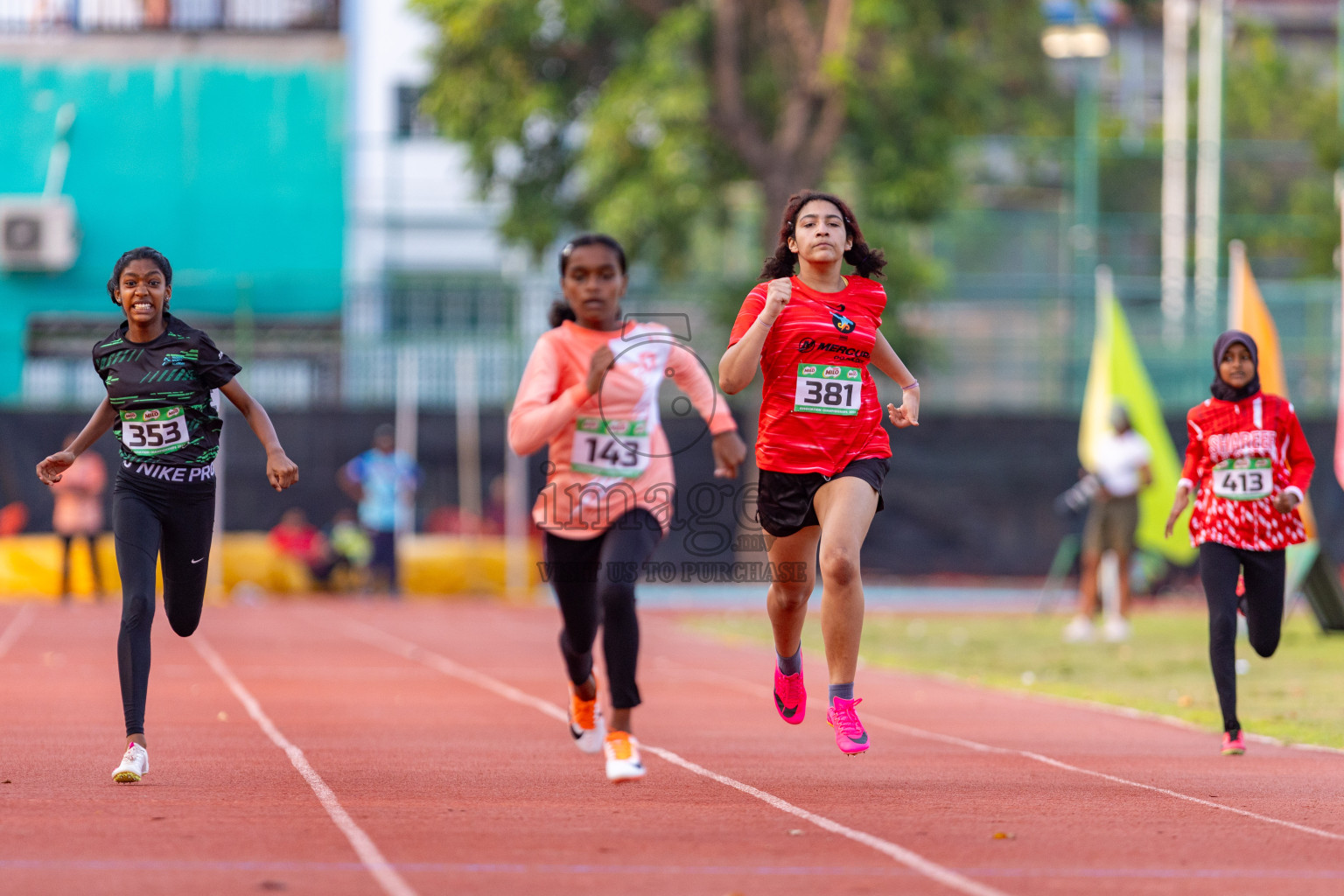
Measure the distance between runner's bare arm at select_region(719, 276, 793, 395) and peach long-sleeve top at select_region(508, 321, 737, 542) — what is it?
1.18ft

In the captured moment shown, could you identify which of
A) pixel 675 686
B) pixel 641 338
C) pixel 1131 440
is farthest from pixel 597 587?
pixel 1131 440

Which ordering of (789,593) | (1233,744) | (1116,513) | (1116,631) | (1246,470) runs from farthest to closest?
1. (1116,513)
2. (1116,631)
3. (1246,470)
4. (1233,744)
5. (789,593)

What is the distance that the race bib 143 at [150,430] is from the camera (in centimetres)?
796

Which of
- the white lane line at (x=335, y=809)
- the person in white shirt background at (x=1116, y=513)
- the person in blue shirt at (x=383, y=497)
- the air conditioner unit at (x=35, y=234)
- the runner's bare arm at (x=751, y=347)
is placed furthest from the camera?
the air conditioner unit at (x=35, y=234)

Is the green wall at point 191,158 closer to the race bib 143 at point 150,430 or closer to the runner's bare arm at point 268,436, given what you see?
the runner's bare arm at point 268,436

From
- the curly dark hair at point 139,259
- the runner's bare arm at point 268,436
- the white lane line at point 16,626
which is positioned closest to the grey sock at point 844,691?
the runner's bare arm at point 268,436

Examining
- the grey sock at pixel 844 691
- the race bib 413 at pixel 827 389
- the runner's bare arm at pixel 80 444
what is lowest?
the grey sock at pixel 844 691

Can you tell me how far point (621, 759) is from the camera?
25.4 feet

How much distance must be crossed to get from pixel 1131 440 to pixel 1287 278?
2364cm

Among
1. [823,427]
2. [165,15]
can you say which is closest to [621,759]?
[823,427]

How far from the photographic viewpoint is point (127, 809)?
7047mm

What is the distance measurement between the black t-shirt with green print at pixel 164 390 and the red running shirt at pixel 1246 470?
4.55 meters

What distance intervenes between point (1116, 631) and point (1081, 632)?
31 cm

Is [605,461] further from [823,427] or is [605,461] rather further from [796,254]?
[796,254]
